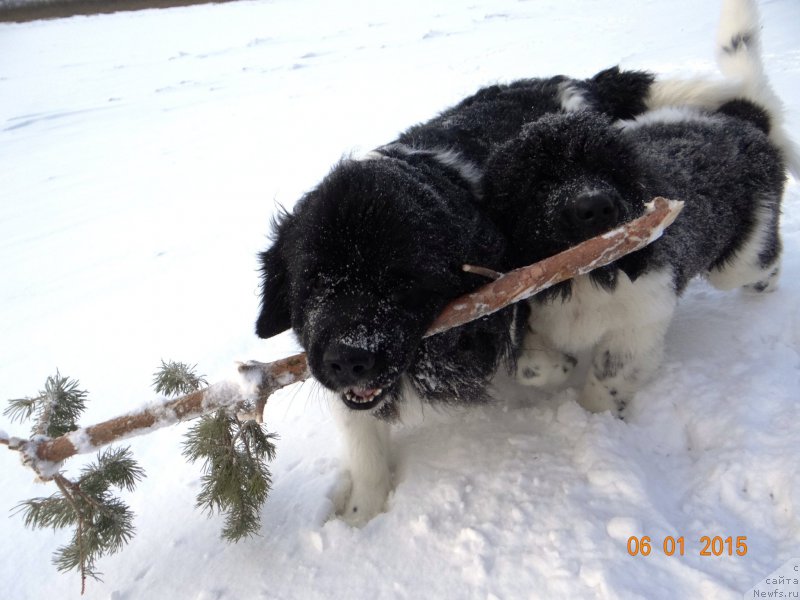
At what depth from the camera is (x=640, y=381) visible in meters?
2.67

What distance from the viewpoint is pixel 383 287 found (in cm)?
196

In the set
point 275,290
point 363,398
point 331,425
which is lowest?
point 331,425

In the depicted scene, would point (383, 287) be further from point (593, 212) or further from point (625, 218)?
point (625, 218)

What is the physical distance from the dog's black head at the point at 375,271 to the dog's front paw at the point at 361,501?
1.70 ft

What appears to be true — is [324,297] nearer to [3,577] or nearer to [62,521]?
[62,521]

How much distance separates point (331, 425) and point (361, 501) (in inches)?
21.6

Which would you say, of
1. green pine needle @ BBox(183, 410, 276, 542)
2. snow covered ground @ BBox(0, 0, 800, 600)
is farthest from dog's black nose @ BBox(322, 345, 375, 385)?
snow covered ground @ BBox(0, 0, 800, 600)

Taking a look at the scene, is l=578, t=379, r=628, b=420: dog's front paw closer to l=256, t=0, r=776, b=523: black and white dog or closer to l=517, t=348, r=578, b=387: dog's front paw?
l=517, t=348, r=578, b=387: dog's front paw

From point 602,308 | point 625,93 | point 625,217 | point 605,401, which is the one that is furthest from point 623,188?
point 625,93

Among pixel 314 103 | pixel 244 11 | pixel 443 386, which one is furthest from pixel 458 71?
pixel 244 11

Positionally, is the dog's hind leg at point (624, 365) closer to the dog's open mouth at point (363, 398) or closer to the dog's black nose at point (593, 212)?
the dog's black nose at point (593, 212)

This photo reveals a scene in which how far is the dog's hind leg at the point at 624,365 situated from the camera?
2.62 m

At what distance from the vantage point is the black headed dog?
1.91 metres

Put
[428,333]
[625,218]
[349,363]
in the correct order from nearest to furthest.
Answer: [349,363]
[428,333]
[625,218]
